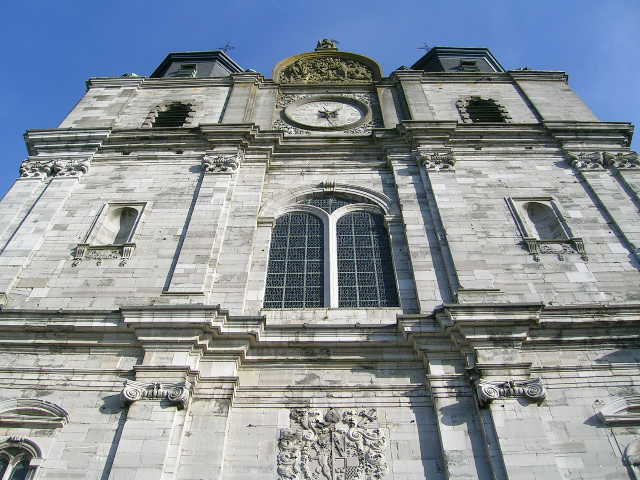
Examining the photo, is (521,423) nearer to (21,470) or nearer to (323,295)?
(323,295)

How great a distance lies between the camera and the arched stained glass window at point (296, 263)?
1102 cm

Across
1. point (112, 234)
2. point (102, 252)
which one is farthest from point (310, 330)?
point (112, 234)

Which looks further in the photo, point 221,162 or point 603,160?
point 603,160

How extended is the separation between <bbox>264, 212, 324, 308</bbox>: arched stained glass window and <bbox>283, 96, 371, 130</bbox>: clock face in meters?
4.50

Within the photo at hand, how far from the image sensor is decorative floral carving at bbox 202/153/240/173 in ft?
Result: 45.1

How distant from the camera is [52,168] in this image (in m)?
14.1

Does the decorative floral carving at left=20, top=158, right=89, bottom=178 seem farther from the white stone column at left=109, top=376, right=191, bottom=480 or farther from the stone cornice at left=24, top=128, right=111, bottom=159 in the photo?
the white stone column at left=109, top=376, right=191, bottom=480

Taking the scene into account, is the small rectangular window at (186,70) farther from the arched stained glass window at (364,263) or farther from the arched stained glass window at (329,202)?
the arched stained glass window at (364,263)

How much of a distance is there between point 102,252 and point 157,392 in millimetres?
4257

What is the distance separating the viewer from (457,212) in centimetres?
1216

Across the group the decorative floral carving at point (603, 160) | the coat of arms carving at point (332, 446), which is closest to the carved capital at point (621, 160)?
the decorative floral carving at point (603, 160)

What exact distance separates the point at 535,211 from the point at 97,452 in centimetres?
990

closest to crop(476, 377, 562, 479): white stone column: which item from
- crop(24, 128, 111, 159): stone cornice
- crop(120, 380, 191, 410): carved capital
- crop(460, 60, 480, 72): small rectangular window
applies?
crop(120, 380, 191, 410): carved capital

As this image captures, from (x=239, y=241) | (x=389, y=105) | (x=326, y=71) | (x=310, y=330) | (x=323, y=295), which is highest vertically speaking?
(x=326, y=71)
